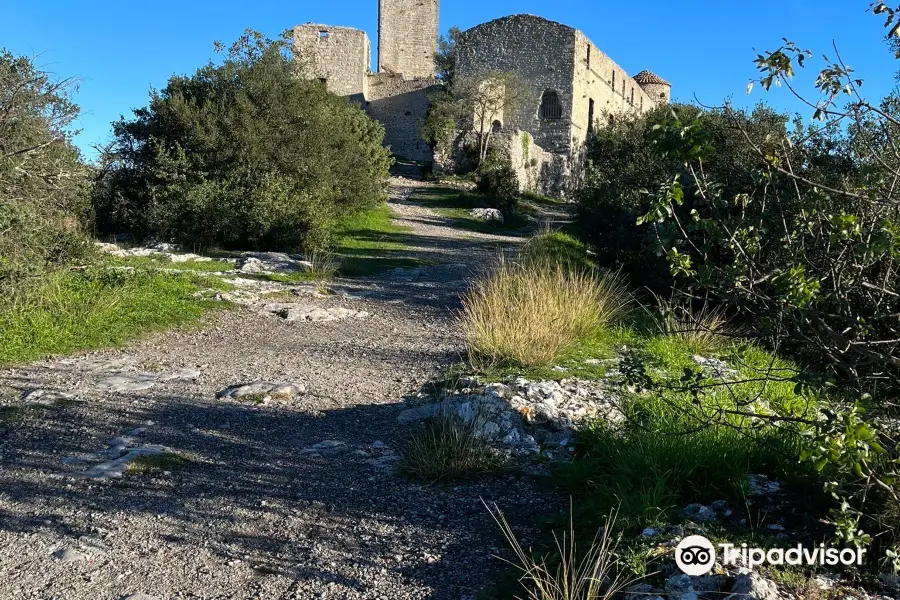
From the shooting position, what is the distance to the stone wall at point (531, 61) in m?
32.3

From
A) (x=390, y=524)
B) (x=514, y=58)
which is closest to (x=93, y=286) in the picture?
(x=390, y=524)

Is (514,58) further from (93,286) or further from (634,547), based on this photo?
(634,547)

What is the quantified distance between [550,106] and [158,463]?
31.4 meters

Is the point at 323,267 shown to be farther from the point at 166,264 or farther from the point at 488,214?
the point at 488,214

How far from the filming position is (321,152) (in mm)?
15445

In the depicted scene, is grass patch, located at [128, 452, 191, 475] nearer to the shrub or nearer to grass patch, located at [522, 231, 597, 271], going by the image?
grass patch, located at [522, 231, 597, 271]

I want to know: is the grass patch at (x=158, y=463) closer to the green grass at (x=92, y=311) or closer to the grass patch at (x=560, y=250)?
the green grass at (x=92, y=311)

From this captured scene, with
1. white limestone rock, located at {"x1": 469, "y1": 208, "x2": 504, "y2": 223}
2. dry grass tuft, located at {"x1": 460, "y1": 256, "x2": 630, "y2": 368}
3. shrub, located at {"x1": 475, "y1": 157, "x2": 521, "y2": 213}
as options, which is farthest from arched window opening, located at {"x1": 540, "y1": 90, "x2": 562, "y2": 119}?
dry grass tuft, located at {"x1": 460, "y1": 256, "x2": 630, "y2": 368}

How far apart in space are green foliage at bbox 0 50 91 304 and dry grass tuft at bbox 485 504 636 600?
618 centimetres

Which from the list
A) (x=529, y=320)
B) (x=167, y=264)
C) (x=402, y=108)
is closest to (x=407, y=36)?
(x=402, y=108)

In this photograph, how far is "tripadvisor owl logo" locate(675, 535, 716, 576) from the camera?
8.46 feet

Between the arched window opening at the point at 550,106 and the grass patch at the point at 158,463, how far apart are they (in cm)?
3086

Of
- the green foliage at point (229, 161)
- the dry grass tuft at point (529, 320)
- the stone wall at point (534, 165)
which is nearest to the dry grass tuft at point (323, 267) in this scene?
the green foliage at point (229, 161)

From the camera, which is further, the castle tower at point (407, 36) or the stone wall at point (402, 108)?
the castle tower at point (407, 36)
